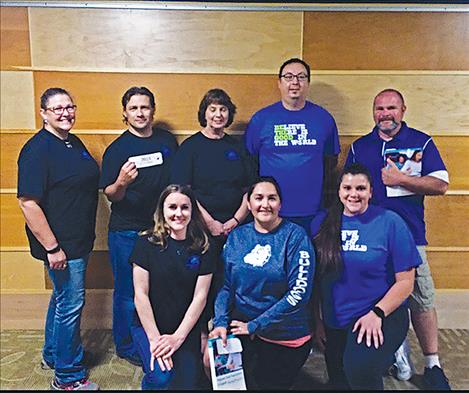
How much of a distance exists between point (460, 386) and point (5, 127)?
74.5 inches

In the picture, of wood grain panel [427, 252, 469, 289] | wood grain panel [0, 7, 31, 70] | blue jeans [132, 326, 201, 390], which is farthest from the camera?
wood grain panel [427, 252, 469, 289]

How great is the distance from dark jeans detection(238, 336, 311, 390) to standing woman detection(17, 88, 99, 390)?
1.87 feet

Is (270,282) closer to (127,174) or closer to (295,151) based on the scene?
(295,151)

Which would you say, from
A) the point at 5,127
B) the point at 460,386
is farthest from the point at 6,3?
the point at 460,386

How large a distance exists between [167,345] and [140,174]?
1.99 ft

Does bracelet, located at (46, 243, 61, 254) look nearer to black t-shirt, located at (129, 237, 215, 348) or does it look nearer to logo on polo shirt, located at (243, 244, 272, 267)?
black t-shirt, located at (129, 237, 215, 348)

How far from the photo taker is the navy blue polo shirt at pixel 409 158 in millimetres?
1794

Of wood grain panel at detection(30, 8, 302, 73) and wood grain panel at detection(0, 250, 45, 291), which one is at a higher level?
wood grain panel at detection(30, 8, 302, 73)

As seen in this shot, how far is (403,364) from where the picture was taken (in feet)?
5.97

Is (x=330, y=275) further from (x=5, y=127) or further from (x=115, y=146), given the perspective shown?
(x=5, y=127)

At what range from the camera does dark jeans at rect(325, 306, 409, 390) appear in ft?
5.49

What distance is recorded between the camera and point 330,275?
5.58ft

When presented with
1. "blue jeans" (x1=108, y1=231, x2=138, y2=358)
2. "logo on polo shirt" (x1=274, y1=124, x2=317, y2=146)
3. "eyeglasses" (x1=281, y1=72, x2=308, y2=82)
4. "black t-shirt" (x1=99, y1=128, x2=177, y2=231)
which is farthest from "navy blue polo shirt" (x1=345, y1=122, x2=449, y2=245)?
"blue jeans" (x1=108, y1=231, x2=138, y2=358)

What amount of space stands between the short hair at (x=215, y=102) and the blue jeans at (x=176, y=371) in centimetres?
80
